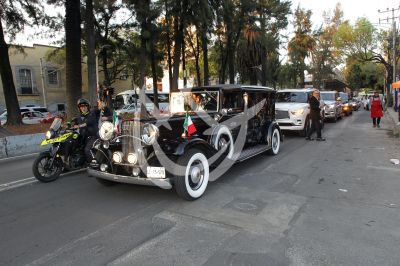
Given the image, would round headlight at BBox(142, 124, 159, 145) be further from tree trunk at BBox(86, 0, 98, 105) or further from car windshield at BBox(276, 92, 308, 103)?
tree trunk at BBox(86, 0, 98, 105)

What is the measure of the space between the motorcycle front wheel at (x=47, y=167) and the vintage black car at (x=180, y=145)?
1.36 m

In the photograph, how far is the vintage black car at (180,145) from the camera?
5.07m

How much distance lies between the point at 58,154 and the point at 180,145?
10.1 feet

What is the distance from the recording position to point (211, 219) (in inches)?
176

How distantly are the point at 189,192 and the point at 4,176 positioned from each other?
4776mm

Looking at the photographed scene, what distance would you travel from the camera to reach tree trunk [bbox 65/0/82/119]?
45.0 feet

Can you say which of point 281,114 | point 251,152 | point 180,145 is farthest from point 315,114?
point 180,145

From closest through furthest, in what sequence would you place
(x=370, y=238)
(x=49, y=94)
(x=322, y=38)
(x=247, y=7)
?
(x=370, y=238) < (x=247, y=7) < (x=49, y=94) < (x=322, y=38)

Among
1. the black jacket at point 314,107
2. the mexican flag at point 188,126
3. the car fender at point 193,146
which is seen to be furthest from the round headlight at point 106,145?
the black jacket at point 314,107

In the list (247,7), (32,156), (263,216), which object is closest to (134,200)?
(263,216)

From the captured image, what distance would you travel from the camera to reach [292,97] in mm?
13836

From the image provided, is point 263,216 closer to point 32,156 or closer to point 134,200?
point 134,200

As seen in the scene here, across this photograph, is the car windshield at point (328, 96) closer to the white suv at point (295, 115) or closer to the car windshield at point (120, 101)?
the white suv at point (295, 115)

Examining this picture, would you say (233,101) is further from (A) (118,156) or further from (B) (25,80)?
(B) (25,80)
